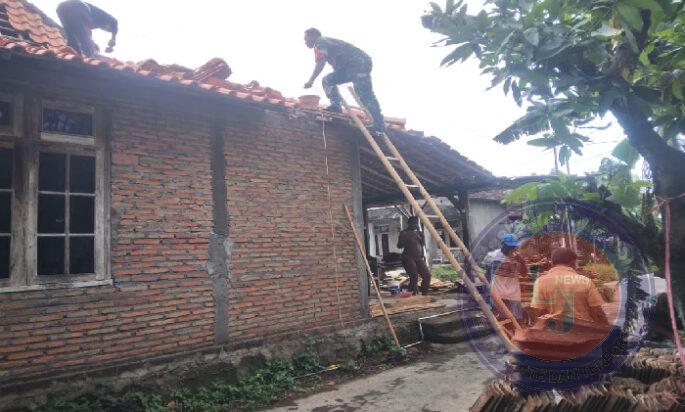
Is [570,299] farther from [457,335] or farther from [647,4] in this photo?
[457,335]

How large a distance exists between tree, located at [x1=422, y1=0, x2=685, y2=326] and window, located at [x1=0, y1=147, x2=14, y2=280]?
14.5ft

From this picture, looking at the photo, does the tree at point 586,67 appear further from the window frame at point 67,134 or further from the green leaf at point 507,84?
the window frame at point 67,134

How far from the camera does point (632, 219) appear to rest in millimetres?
2320

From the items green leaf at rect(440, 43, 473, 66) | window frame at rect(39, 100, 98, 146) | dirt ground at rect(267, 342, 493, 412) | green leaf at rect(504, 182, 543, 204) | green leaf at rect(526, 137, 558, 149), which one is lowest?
dirt ground at rect(267, 342, 493, 412)

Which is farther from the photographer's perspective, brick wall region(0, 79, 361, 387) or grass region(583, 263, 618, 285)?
grass region(583, 263, 618, 285)

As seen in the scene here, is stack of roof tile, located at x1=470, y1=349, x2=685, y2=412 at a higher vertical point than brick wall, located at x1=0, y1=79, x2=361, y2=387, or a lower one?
lower

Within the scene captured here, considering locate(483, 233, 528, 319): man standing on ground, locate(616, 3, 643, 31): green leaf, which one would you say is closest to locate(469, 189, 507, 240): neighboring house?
locate(483, 233, 528, 319): man standing on ground

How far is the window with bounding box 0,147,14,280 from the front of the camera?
4.28 m

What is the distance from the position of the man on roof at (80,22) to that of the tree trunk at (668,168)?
6267mm

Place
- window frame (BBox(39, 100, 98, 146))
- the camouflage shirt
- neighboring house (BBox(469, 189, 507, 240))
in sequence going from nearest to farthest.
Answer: window frame (BBox(39, 100, 98, 146)), the camouflage shirt, neighboring house (BBox(469, 189, 507, 240))

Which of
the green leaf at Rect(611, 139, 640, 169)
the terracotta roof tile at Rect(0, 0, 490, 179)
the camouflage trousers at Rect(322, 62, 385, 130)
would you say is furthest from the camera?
the camouflage trousers at Rect(322, 62, 385, 130)

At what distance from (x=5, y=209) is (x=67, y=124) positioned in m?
1.08

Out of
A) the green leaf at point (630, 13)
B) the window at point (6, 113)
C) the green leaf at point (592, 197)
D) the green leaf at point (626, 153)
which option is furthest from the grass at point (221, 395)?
the green leaf at point (630, 13)

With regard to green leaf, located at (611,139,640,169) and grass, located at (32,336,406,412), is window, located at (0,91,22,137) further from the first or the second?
green leaf, located at (611,139,640,169)
